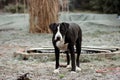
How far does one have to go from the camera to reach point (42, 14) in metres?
13.7

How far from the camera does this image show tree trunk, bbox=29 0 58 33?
535 inches

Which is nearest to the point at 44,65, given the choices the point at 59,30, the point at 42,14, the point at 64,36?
the point at 64,36

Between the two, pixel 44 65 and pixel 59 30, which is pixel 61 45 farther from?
pixel 44 65

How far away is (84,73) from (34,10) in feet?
26.1

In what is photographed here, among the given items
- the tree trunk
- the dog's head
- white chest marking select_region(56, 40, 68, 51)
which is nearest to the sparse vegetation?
the tree trunk

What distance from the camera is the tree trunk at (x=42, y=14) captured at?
13.6 metres

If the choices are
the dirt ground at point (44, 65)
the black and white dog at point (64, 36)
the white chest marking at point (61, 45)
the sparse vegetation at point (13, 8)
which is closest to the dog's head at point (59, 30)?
the black and white dog at point (64, 36)

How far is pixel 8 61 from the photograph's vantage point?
7.57 meters

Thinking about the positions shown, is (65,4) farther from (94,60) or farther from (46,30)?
(94,60)

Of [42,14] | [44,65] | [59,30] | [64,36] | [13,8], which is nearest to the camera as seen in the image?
[59,30]

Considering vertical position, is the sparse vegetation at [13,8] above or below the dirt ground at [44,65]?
below

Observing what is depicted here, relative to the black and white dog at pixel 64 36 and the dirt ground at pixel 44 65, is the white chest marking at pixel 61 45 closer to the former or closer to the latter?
the black and white dog at pixel 64 36

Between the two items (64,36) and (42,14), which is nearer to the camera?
(64,36)

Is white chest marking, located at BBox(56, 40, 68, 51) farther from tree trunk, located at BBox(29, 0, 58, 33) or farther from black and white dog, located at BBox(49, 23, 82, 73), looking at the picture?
tree trunk, located at BBox(29, 0, 58, 33)
